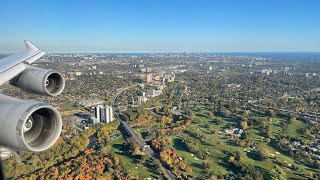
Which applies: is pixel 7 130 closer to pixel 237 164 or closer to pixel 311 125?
pixel 237 164

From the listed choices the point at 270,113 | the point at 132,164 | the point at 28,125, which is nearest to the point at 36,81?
the point at 28,125

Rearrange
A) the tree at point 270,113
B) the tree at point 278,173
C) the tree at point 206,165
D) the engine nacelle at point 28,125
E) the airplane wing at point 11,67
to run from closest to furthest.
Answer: the engine nacelle at point 28,125 < the airplane wing at point 11,67 < the tree at point 278,173 < the tree at point 206,165 < the tree at point 270,113

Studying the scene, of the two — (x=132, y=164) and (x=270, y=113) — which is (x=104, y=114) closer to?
(x=132, y=164)

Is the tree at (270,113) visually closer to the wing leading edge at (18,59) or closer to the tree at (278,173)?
the tree at (278,173)

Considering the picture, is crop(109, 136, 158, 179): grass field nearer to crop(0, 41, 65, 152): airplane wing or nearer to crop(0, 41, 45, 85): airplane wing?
crop(0, 41, 45, 85): airplane wing

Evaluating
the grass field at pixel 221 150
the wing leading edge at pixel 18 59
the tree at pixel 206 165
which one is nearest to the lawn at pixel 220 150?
the grass field at pixel 221 150

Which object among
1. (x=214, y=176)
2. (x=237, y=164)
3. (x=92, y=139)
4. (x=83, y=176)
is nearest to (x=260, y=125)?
(x=237, y=164)

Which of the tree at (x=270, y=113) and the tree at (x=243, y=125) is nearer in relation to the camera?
the tree at (x=243, y=125)

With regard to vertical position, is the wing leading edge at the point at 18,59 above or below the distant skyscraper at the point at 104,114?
above

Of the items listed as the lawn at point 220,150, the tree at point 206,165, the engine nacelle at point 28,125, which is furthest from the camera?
the lawn at point 220,150

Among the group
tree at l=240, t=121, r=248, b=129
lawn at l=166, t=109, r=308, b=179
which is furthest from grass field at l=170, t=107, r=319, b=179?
tree at l=240, t=121, r=248, b=129
